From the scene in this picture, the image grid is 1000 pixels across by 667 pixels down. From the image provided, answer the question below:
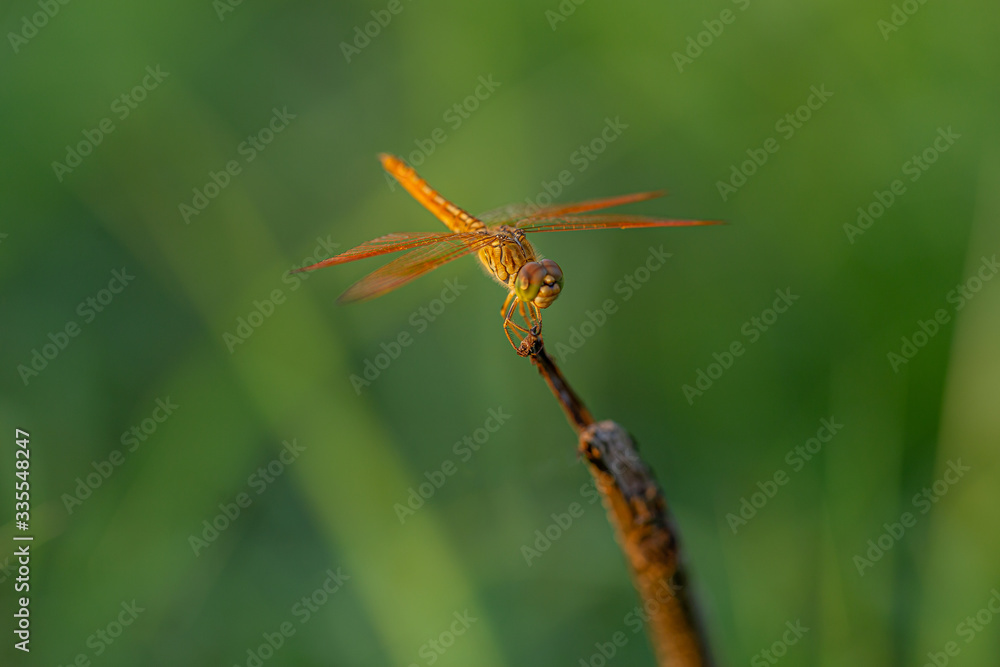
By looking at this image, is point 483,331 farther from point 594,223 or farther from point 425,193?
point 594,223

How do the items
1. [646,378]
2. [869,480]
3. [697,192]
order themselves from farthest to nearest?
[697,192] → [646,378] → [869,480]

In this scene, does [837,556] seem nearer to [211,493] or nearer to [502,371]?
[502,371]

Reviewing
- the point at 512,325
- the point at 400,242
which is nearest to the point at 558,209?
the point at 400,242

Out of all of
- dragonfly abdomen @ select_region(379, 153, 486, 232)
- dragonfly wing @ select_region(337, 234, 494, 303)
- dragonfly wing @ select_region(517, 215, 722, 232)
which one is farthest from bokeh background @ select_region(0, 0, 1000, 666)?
dragonfly wing @ select_region(337, 234, 494, 303)

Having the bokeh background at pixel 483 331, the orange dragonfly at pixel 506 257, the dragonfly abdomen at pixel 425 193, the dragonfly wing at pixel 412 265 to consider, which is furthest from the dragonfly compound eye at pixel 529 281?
the bokeh background at pixel 483 331

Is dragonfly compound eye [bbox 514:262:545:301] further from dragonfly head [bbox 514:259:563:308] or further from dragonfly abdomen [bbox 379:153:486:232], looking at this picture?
dragonfly abdomen [bbox 379:153:486:232]

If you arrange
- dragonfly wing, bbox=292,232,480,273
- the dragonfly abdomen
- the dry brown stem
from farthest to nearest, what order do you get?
the dragonfly abdomen
dragonfly wing, bbox=292,232,480,273
the dry brown stem

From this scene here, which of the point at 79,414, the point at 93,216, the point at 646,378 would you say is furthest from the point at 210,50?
the point at 646,378

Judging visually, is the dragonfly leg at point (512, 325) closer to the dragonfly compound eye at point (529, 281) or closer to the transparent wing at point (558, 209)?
the dragonfly compound eye at point (529, 281)
